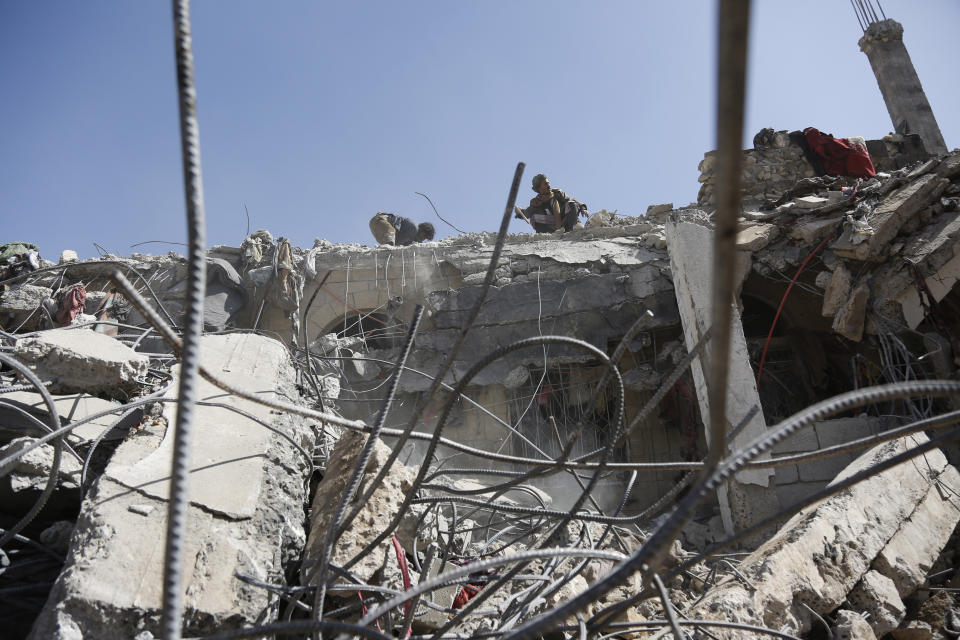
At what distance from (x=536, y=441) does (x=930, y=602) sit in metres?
4.65

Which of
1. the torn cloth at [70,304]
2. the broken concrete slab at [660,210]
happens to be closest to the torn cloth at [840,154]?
the broken concrete slab at [660,210]

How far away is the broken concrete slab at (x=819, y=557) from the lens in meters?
2.40

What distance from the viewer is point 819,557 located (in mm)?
2803

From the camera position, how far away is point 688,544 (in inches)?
197

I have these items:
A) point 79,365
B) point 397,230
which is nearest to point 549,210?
point 397,230

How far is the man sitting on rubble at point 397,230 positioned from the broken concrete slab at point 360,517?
7.71 metres

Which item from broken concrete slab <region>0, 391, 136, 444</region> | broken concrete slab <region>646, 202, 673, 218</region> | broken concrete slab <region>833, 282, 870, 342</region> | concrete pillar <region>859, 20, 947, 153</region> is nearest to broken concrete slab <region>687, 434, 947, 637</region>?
broken concrete slab <region>833, 282, 870, 342</region>

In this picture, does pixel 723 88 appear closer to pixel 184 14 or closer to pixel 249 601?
pixel 184 14

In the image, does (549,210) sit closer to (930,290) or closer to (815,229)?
(815,229)

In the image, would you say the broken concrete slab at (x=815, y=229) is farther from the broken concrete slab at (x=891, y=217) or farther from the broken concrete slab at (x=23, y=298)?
the broken concrete slab at (x=23, y=298)

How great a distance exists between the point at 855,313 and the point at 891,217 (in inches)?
37.4

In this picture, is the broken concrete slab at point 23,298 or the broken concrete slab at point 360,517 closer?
the broken concrete slab at point 360,517

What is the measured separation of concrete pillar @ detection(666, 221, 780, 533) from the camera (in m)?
4.80

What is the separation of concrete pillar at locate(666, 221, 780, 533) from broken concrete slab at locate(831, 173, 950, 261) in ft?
4.09
